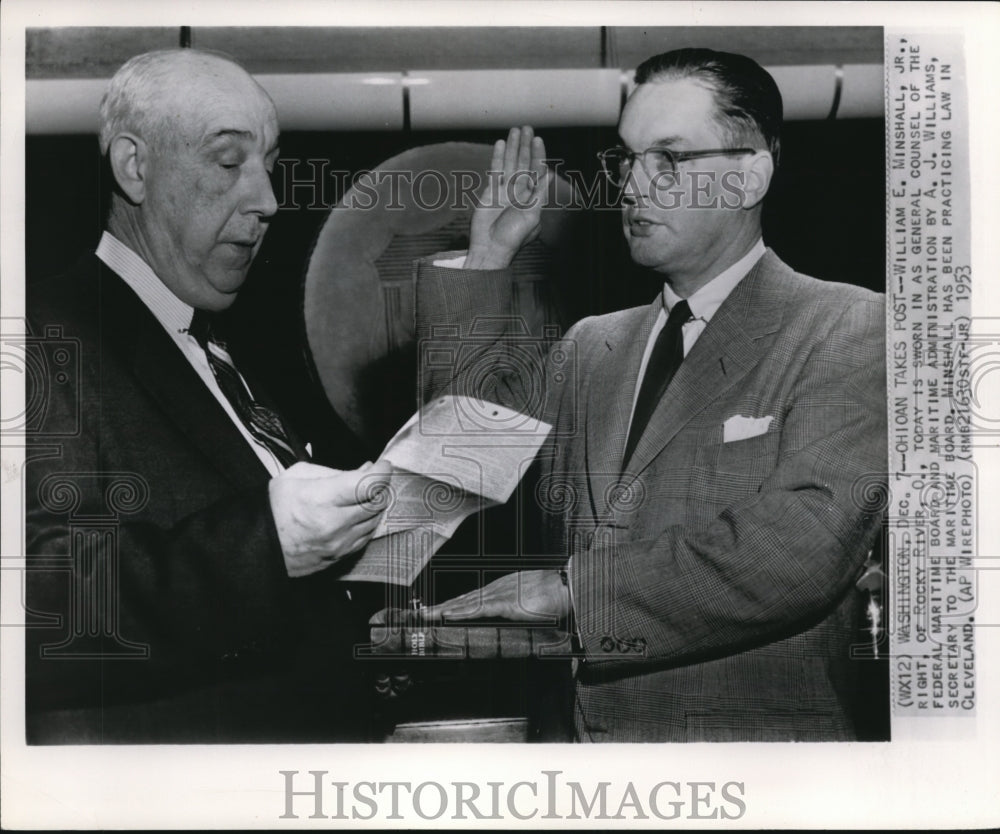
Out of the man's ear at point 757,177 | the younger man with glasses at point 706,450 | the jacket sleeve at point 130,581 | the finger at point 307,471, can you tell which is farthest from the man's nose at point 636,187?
the jacket sleeve at point 130,581

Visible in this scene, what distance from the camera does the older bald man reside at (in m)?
3.69

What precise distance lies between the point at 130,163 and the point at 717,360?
1959 mm

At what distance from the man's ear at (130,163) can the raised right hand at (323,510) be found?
39.9 inches

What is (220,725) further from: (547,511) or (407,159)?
(407,159)

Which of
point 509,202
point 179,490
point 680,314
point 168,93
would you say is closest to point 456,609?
point 179,490

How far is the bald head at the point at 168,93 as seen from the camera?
3.71m

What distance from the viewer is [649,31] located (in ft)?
12.3

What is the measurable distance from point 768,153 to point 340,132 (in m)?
1.37

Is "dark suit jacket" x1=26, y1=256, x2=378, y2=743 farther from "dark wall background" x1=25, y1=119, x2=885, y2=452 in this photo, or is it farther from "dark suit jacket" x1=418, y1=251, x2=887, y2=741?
"dark suit jacket" x1=418, y1=251, x2=887, y2=741

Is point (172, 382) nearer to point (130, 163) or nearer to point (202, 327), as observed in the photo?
point (202, 327)

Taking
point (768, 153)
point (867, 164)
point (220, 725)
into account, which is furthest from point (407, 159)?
point (220, 725)

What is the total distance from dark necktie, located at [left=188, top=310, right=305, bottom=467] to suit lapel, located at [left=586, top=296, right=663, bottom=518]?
935mm

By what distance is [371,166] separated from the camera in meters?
3.76

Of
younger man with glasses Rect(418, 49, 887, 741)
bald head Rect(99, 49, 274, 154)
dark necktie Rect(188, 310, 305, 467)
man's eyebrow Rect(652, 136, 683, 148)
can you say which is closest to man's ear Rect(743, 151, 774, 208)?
younger man with glasses Rect(418, 49, 887, 741)
